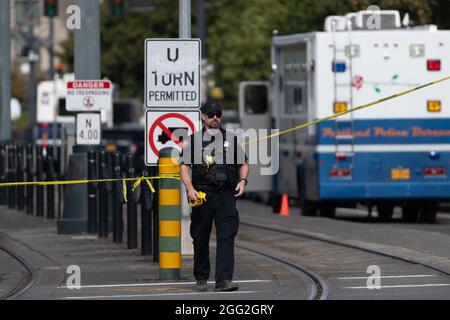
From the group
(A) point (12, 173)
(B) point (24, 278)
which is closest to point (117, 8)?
(A) point (12, 173)

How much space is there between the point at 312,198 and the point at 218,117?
12957 mm

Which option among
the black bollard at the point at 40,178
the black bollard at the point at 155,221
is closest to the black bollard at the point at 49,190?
the black bollard at the point at 40,178

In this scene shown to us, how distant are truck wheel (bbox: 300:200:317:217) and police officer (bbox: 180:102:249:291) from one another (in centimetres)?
1361

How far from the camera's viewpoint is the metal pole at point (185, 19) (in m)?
19.0

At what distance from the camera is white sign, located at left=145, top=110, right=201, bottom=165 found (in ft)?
55.8

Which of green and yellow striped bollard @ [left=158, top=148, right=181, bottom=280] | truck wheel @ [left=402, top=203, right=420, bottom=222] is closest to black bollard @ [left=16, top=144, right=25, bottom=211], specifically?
truck wheel @ [left=402, top=203, right=420, bottom=222]

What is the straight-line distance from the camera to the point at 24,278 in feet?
54.7

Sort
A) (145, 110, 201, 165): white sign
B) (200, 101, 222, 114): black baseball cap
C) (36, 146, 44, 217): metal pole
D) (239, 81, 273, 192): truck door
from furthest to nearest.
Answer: (239, 81, 273, 192): truck door → (36, 146, 44, 217): metal pole → (145, 110, 201, 165): white sign → (200, 101, 222, 114): black baseball cap

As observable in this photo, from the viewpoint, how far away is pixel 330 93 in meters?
26.6

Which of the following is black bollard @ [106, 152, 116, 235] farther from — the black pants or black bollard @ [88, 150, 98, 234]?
the black pants

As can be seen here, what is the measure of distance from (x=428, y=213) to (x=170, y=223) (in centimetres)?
1331
